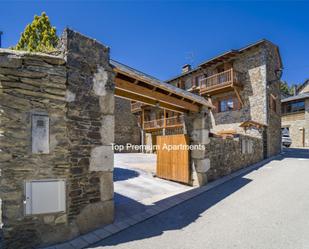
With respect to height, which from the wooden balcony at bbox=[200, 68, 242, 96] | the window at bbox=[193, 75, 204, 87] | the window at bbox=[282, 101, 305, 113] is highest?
the window at bbox=[193, 75, 204, 87]

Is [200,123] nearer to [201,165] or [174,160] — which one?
[201,165]

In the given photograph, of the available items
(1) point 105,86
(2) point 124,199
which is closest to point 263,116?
(2) point 124,199

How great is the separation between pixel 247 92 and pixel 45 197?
1564 cm

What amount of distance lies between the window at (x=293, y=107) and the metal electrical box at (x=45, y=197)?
26066mm

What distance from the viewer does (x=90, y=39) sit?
15.1 feet

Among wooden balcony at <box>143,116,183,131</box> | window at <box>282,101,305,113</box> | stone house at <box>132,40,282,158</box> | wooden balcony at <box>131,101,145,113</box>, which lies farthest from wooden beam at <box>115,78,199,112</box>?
window at <box>282,101,305,113</box>

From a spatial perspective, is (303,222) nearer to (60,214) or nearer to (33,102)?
(60,214)

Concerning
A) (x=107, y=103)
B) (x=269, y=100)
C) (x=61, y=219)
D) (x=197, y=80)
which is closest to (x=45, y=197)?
(x=61, y=219)

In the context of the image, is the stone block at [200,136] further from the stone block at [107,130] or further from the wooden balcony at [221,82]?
the wooden balcony at [221,82]

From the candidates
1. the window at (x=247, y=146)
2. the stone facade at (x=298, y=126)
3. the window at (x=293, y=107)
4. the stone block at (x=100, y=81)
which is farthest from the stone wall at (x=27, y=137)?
the window at (x=293, y=107)

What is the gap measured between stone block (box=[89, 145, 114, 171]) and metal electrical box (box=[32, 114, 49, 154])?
95 cm

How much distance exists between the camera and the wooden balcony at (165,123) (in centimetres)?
2030

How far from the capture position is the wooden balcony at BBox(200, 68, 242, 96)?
51.8 feet

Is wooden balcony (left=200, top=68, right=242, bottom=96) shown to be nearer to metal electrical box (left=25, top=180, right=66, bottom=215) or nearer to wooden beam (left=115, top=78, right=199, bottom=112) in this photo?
wooden beam (left=115, top=78, right=199, bottom=112)
